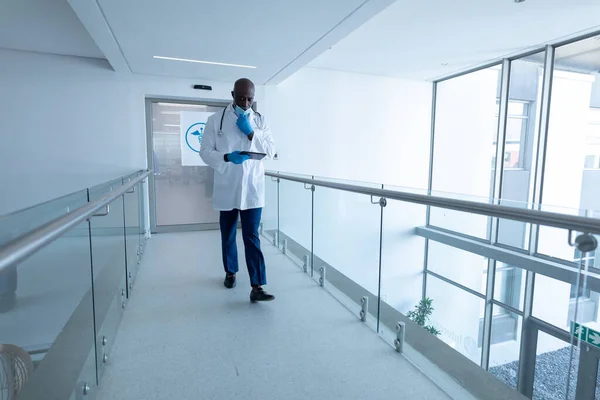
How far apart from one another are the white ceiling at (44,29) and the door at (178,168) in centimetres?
129

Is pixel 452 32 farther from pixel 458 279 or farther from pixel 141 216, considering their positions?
pixel 141 216

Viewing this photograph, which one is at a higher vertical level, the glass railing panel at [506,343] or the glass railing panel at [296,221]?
the glass railing panel at [296,221]

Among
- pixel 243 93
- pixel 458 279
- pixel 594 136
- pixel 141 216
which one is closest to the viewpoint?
pixel 243 93

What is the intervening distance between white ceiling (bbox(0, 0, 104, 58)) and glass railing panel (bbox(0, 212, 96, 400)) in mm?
3527

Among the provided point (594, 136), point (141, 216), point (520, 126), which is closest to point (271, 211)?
point (141, 216)

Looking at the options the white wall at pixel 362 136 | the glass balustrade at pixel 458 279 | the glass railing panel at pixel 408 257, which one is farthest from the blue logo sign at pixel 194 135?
the glass railing panel at pixel 408 257

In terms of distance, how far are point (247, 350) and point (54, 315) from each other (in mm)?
1228

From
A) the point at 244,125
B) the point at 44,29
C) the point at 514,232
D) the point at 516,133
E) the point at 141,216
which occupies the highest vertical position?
the point at 44,29

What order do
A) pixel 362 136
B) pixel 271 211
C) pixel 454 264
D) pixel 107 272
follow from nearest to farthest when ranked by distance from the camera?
1. pixel 107 272
2. pixel 271 211
3. pixel 454 264
4. pixel 362 136

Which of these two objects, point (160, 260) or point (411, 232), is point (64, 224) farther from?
point (411, 232)

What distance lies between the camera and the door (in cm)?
592

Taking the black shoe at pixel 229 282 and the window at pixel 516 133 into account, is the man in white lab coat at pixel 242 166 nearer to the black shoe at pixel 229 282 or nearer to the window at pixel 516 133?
the black shoe at pixel 229 282

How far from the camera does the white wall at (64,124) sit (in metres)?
5.15

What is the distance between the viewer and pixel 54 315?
1.24 meters
